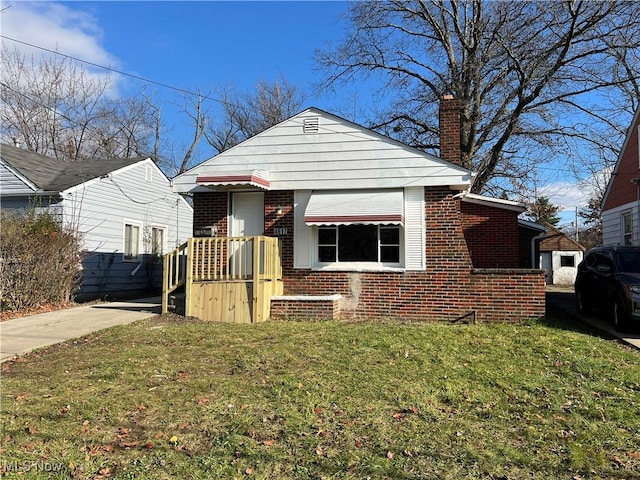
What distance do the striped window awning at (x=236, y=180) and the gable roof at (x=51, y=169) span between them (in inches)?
218

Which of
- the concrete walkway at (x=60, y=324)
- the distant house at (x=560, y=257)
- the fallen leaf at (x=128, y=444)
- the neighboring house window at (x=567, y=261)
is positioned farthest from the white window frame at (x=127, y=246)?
the neighboring house window at (x=567, y=261)

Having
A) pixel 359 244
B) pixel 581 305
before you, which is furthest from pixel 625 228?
pixel 359 244

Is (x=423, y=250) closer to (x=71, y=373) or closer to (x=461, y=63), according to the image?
(x=71, y=373)

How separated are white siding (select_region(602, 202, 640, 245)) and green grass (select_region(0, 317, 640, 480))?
7614 millimetres

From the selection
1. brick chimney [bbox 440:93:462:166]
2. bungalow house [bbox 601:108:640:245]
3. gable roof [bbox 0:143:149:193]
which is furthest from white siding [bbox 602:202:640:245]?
gable roof [bbox 0:143:149:193]

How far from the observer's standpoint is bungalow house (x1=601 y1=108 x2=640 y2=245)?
534 inches

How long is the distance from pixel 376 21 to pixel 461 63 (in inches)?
173

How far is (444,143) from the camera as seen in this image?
11141mm

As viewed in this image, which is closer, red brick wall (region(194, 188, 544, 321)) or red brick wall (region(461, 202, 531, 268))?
red brick wall (region(194, 188, 544, 321))

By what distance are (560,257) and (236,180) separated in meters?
24.3

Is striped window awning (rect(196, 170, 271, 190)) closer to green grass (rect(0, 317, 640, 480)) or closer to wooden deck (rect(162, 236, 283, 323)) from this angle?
wooden deck (rect(162, 236, 283, 323))

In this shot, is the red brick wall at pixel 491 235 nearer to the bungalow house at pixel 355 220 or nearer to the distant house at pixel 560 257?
the bungalow house at pixel 355 220

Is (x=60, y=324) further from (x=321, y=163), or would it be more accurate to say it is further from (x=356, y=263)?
(x=321, y=163)

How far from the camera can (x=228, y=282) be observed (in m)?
10.1
